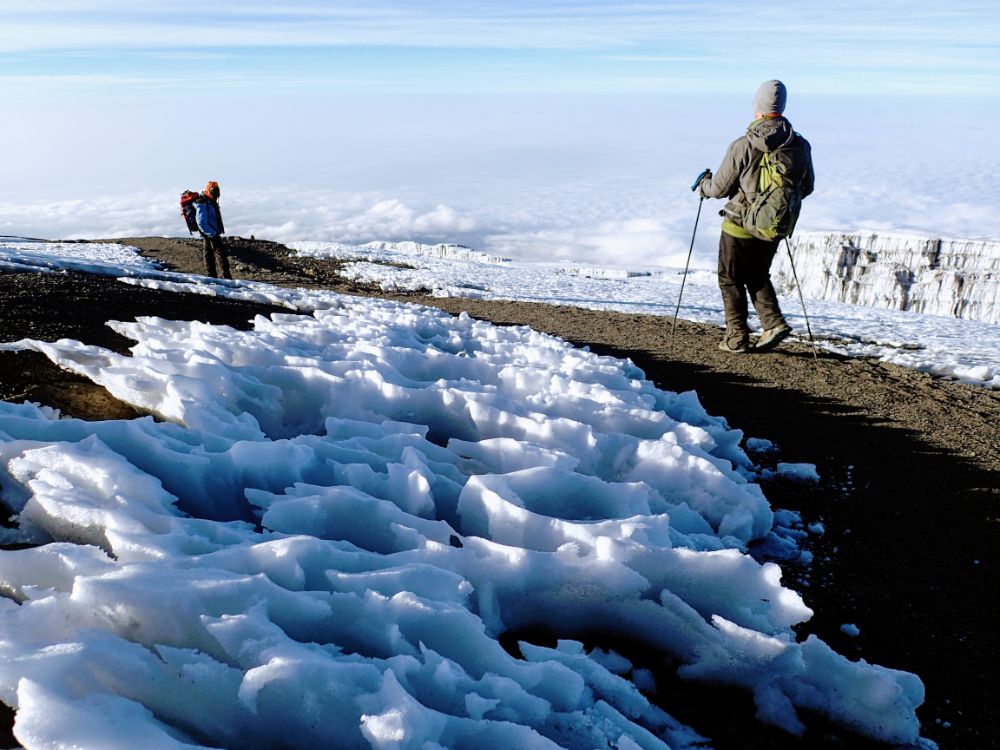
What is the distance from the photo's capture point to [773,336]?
919 cm

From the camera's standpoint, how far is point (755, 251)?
28.6 ft

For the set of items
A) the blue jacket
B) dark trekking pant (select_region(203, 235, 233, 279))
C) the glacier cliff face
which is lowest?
the glacier cliff face

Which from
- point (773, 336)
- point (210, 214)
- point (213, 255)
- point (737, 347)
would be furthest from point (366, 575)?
point (213, 255)

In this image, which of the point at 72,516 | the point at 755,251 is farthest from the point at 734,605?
the point at 755,251

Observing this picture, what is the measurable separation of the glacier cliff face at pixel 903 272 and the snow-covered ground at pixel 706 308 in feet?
61.9

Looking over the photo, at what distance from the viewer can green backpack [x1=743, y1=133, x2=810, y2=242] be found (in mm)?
7863

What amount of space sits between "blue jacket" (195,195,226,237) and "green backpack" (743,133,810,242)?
12.9 meters

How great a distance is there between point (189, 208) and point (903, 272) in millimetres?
34866

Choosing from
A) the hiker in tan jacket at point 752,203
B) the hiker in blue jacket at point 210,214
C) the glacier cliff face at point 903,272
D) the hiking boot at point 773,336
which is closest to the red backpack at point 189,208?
the hiker in blue jacket at point 210,214

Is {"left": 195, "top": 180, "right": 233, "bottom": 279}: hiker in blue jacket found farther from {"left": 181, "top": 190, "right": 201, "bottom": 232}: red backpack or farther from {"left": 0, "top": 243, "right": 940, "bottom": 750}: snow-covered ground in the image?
{"left": 0, "top": 243, "right": 940, "bottom": 750}: snow-covered ground

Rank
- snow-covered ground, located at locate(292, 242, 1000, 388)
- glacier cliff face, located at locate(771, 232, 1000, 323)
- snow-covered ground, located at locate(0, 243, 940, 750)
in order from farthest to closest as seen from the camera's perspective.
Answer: glacier cliff face, located at locate(771, 232, 1000, 323) → snow-covered ground, located at locate(292, 242, 1000, 388) → snow-covered ground, located at locate(0, 243, 940, 750)

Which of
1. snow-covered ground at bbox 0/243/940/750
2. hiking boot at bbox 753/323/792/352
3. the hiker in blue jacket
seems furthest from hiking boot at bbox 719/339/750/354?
the hiker in blue jacket

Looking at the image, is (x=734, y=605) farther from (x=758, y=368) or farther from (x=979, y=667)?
(x=758, y=368)

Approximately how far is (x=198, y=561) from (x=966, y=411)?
24.5ft
